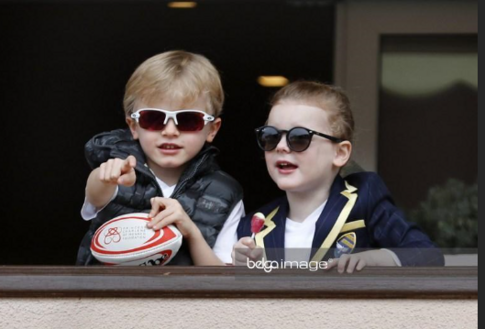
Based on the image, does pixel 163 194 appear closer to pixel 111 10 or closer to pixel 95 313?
pixel 95 313

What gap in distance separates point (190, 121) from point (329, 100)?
59 cm

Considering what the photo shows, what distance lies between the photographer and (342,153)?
475 centimetres

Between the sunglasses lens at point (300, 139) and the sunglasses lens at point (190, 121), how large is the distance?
1.29 feet

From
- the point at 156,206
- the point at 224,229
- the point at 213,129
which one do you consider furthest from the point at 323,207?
the point at 156,206

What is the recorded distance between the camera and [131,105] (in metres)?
4.91

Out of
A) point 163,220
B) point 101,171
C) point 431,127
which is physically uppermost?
point 431,127

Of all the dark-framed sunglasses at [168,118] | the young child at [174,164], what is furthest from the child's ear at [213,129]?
the dark-framed sunglasses at [168,118]

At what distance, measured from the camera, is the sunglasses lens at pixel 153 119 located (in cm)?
472

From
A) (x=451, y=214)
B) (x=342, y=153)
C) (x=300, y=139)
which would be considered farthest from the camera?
(x=451, y=214)

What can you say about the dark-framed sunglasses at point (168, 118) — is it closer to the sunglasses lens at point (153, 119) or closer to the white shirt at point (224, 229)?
the sunglasses lens at point (153, 119)

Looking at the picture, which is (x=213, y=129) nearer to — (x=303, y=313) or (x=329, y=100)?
(x=329, y=100)

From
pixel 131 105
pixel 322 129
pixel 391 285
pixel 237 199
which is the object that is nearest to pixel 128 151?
pixel 131 105

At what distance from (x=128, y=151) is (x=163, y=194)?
0.80ft

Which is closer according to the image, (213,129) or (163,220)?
(163,220)
